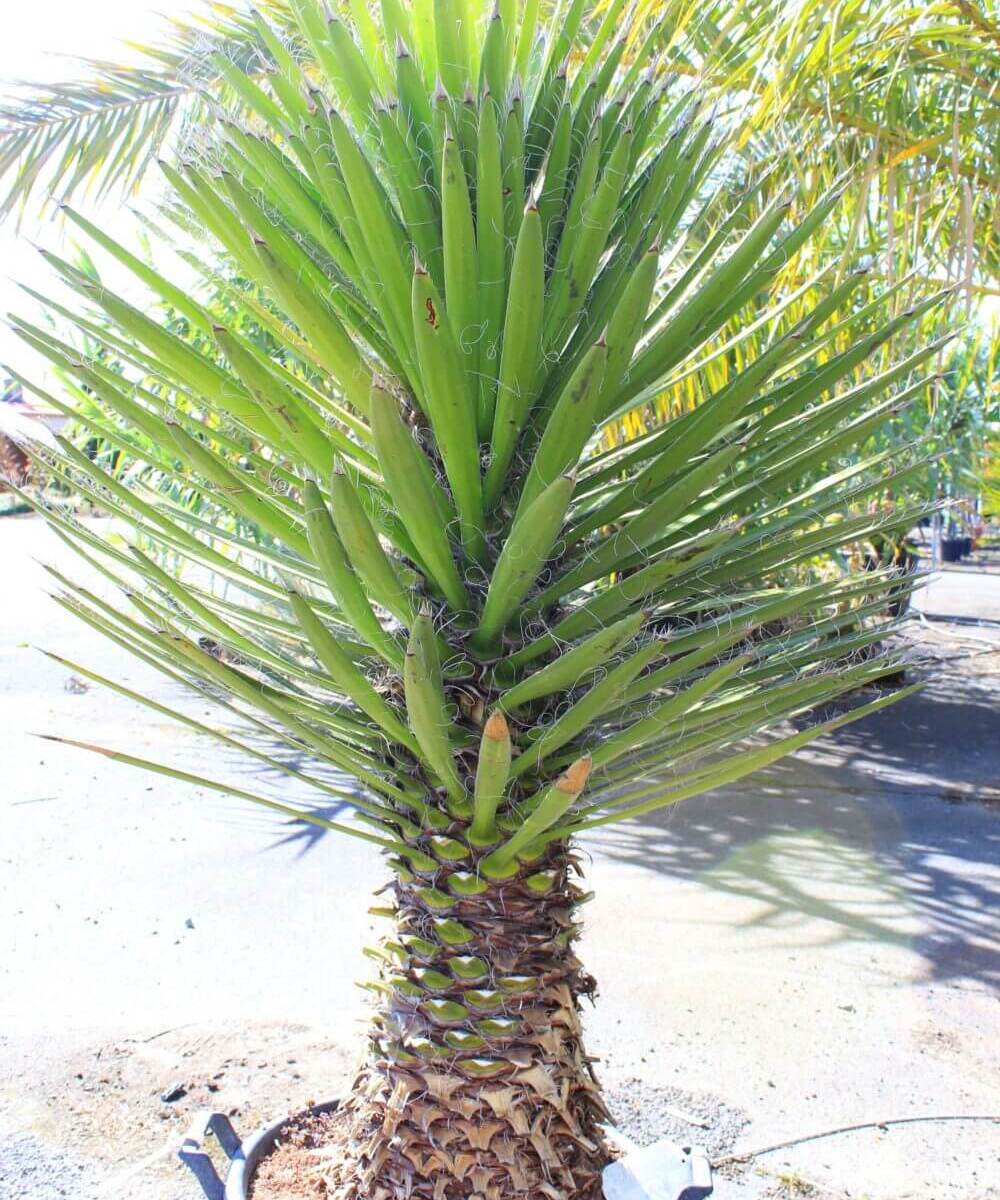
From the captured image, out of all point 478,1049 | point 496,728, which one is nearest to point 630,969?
point 478,1049

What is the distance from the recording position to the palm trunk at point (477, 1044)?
1.57 m

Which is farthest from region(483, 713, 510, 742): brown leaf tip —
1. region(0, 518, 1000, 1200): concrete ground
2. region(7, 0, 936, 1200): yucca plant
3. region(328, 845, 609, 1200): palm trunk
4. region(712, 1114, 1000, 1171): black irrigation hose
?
region(712, 1114, 1000, 1171): black irrigation hose

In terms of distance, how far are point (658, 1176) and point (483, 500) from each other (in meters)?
1.10

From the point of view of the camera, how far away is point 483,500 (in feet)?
4.93

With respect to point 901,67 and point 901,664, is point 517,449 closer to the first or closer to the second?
point 901,664

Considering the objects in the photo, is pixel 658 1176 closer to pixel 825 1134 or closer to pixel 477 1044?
pixel 477 1044

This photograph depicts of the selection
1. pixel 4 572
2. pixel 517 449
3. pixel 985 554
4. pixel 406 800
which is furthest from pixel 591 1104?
pixel 985 554

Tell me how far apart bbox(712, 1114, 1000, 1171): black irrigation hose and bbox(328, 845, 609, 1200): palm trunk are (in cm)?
155

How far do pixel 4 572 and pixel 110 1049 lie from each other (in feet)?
47.0

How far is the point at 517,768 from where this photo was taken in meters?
1.42

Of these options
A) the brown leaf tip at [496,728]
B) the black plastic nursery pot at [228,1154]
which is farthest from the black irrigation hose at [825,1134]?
the brown leaf tip at [496,728]

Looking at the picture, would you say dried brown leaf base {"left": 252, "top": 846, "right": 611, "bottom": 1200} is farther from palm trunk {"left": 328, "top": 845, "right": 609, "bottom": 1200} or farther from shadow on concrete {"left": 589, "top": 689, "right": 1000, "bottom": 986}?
shadow on concrete {"left": 589, "top": 689, "right": 1000, "bottom": 986}

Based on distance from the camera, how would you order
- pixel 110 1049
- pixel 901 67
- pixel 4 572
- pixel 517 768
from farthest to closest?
pixel 4 572
pixel 901 67
pixel 110 1049
pixel 517 768

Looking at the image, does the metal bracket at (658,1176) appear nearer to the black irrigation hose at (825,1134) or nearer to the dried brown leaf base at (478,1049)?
the dried brown leaf base at (478,1049)
